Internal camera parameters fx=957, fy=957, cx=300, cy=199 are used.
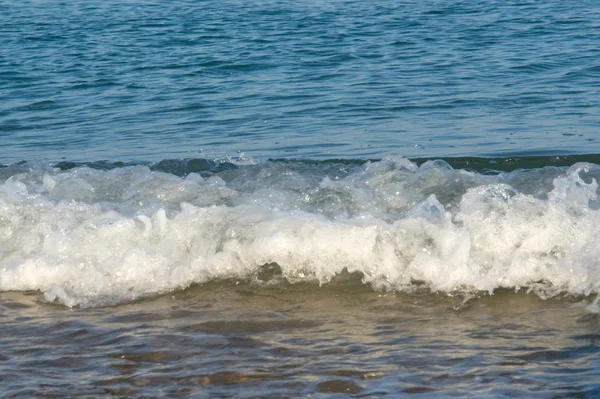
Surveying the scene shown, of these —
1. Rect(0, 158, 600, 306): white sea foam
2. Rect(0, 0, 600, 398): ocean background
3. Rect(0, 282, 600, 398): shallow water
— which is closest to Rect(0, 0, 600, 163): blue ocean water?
Rect(0, 0, 600, 398): ocean background

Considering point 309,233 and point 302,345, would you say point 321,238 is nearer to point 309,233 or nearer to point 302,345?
point 309,233

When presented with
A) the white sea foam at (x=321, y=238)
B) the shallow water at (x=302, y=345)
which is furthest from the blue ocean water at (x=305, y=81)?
the shallow water at (x=302, y=345)

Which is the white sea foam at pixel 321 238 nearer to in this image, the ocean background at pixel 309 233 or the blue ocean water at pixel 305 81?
the ocean background at pixel 309 233

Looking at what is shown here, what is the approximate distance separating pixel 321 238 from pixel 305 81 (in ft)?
19.5

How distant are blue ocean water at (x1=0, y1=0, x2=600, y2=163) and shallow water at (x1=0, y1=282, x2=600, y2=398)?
3.10 m

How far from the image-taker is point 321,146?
8.16 meters

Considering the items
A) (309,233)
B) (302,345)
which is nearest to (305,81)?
(309,233)

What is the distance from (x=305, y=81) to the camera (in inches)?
434

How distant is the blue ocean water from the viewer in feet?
27.7

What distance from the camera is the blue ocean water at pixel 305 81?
8438 millimetres

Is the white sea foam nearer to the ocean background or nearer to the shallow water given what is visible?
the ocean background

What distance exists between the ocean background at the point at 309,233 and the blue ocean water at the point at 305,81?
0.05 meters

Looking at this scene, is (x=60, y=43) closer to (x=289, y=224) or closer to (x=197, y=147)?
(x=197, y=147)

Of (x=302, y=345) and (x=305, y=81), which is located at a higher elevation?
(x=305, y=81)
